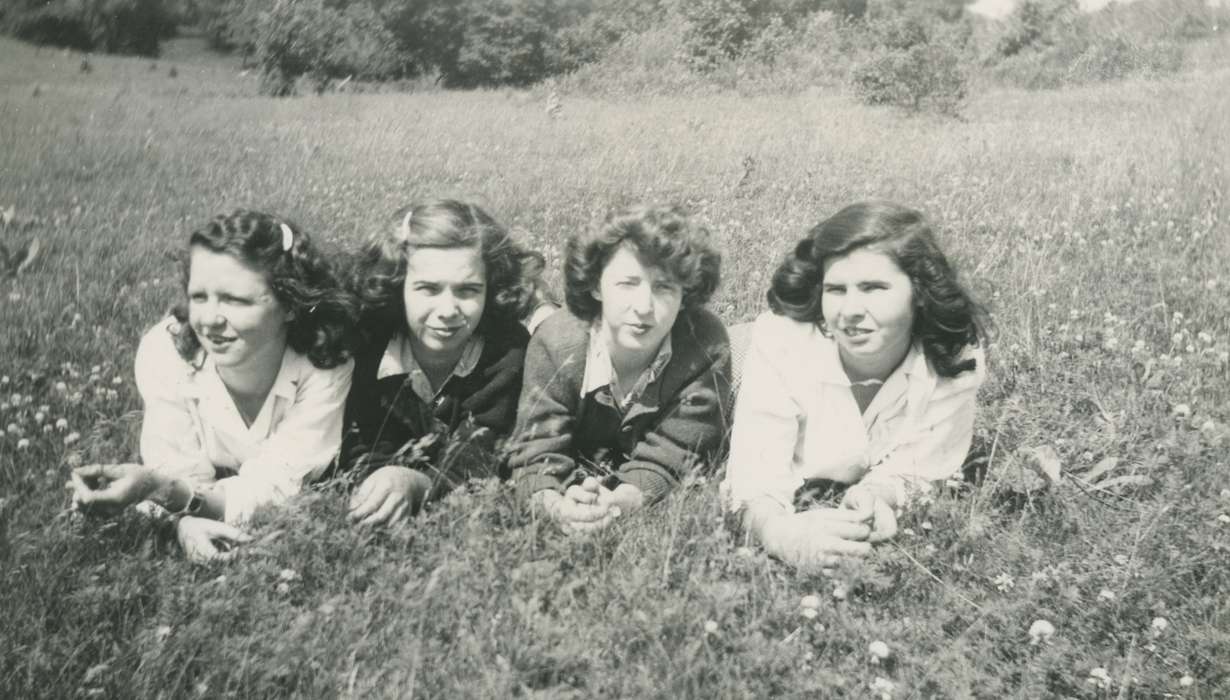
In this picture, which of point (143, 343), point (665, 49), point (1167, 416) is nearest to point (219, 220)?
point (143, 343)

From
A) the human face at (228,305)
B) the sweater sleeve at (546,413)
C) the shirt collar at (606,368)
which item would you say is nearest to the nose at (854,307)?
the shirt collar at (606,368)

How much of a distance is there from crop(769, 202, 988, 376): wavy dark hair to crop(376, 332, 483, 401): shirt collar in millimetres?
1070

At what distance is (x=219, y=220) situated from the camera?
257cm

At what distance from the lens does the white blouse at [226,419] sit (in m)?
2.67

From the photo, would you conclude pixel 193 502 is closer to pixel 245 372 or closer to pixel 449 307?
pixel 245 372

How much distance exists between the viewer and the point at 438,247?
2842mm

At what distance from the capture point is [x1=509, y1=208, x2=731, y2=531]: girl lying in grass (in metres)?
2.79

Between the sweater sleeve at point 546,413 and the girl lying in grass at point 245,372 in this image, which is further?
the sweater sleeve at point 546,413

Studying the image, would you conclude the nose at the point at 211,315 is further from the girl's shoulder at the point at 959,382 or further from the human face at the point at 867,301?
the girl's shoulder at the point at 959,382

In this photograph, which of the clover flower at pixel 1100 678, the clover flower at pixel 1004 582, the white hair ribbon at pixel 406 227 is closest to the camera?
the clover flower at pixel 1100 678

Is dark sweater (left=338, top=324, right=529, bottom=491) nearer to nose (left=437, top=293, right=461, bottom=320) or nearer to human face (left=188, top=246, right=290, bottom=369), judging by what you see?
nose (left=437, top=293, right=461, bottom=320)

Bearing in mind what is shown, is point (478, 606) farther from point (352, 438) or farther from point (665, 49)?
point (665, 49)

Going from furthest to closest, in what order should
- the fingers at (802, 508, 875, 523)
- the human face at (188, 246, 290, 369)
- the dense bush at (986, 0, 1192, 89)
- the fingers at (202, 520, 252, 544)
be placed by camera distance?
the dense bush at (986, 0, 1192, 89) → the human face at (188, 246, 290, 369) → the fingers at (802, 508, 875, 523) → the fingers at (202, 520, 252, 544)

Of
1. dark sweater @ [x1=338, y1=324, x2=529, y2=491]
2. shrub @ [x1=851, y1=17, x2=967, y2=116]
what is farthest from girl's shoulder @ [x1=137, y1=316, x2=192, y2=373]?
shrub @ [x1=851, y1=17, x2=967, y2=116]
